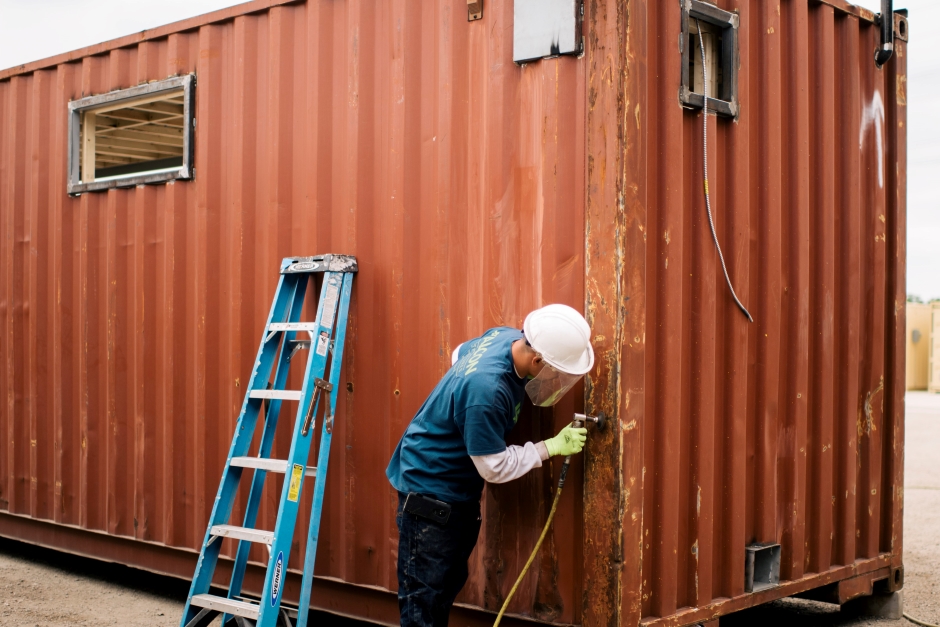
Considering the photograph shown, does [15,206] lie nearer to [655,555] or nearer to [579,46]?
[579,46]

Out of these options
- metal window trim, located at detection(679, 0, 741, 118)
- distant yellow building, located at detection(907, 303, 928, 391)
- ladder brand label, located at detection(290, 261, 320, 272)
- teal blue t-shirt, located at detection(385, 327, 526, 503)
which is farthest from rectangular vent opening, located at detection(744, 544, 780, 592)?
distant yellow building, located at detection(907, 303, 928, 391)

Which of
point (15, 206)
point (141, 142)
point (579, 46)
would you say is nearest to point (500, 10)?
point (579, 46)

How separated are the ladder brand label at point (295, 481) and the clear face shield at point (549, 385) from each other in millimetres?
1362

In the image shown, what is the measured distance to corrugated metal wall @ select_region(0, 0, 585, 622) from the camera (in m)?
4.43

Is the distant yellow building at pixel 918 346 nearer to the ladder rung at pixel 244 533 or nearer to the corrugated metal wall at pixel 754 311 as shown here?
the corrugated metal wall at pixel 754 311

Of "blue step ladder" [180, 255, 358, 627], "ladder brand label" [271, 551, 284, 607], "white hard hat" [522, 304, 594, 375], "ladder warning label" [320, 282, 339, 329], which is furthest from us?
"ladder warning label" [320, 282, 339, 329]

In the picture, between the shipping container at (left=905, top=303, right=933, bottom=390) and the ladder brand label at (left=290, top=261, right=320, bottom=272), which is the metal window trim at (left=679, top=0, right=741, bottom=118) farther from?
the shipping container at (left=905, top=303, right=933, bottom=390)

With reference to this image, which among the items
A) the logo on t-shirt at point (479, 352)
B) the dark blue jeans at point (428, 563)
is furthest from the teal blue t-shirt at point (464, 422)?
the dark blue jeans at point (428, 563)

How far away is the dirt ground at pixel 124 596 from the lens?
566cm

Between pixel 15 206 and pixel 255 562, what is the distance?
351 cm

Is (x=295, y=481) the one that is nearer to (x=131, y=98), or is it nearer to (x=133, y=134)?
(x=131, y=98)

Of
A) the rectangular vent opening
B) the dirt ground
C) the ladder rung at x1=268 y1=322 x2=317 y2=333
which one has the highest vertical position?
the ladder rung at x1=268 y1=322 x2=317 y2=333

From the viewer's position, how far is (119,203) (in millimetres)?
6332

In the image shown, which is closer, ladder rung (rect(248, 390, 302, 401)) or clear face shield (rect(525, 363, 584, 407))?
clear face shield (rect(525, 363, 584, 407))
